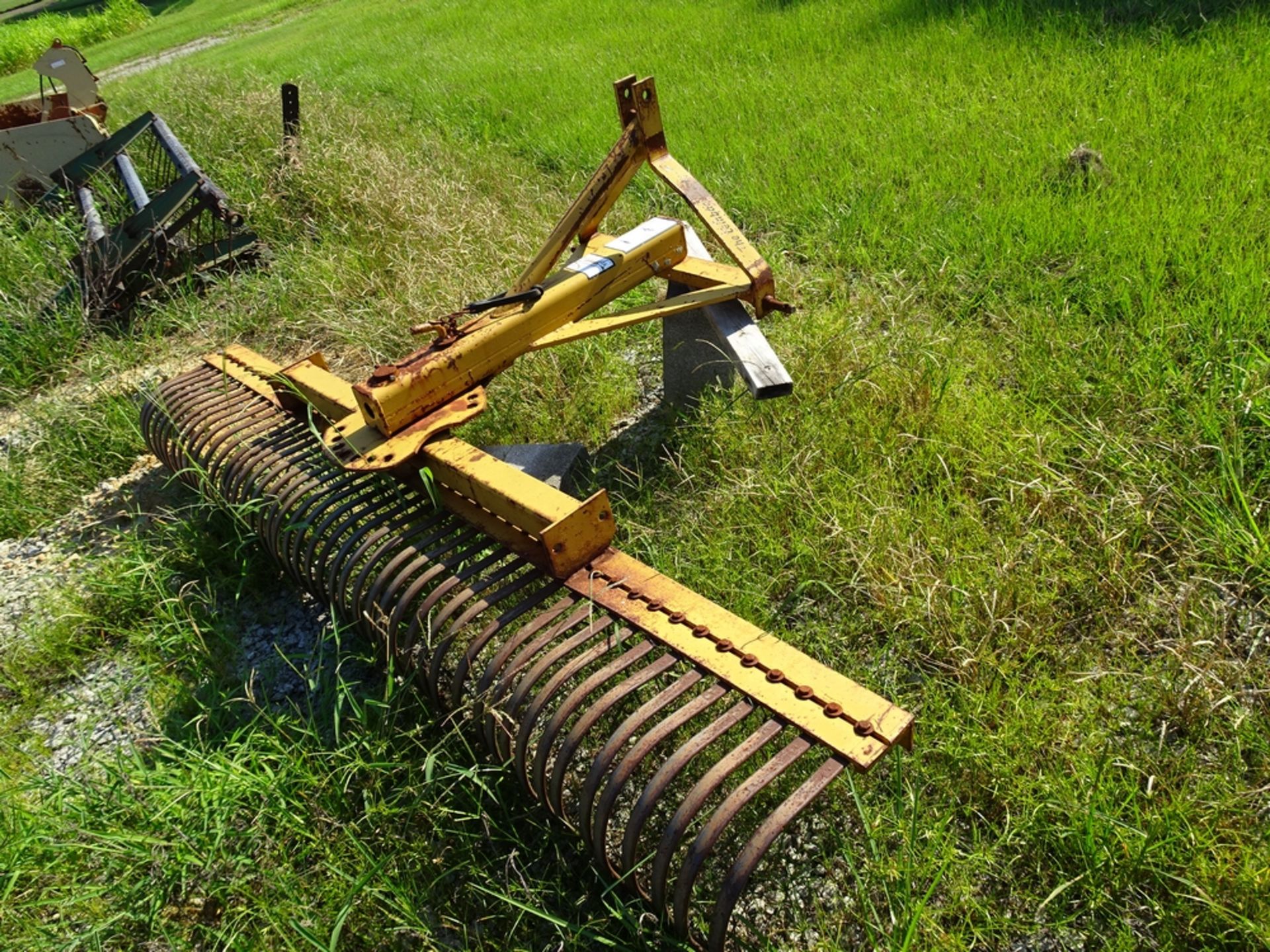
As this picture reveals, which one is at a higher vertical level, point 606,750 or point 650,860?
point 606,750

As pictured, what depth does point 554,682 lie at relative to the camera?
177cm

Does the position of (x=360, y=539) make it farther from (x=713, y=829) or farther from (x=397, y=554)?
(x=713, y=829)

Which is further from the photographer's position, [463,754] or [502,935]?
[463,754]

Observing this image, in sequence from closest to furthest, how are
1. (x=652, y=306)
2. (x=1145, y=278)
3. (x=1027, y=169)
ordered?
(x=652, y=306) → (x=1145, y=278) → (x=1027, y=169)

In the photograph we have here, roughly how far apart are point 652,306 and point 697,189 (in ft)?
1.48

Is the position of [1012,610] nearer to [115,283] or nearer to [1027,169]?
[1027,169]

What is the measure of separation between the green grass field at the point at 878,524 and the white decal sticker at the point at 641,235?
652 mm

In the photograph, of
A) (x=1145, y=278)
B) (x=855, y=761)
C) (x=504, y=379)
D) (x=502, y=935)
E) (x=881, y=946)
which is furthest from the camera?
(x=504, y=379)

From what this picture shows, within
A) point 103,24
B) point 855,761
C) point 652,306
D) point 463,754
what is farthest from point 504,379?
point 103,24

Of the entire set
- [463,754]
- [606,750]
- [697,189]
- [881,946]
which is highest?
[697,189]

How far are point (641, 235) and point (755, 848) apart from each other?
203 cm

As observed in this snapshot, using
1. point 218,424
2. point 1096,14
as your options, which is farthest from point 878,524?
point 1096,14

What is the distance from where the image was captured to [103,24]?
20938 mm

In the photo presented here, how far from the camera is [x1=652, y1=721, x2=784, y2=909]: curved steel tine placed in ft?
4.92
